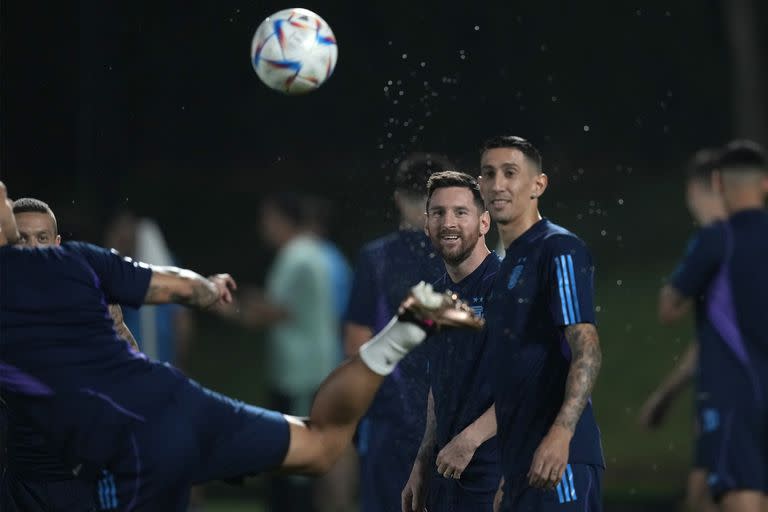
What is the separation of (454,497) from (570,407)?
0.86 metres

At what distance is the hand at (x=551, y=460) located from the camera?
461cm

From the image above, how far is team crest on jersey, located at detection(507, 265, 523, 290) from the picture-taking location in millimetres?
5078

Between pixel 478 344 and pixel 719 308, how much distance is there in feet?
6.42

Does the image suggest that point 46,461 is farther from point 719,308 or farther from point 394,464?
point 719,308

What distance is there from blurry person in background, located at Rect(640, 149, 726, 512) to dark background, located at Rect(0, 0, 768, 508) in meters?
6.69

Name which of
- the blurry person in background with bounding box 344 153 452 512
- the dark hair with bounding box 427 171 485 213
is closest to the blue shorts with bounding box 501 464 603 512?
the dark hair with bounding box 427 171 485 213

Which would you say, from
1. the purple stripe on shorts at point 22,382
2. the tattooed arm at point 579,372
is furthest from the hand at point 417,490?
the purple stripe on shorts at point 22,382

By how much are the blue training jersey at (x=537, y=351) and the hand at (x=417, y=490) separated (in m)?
0.42

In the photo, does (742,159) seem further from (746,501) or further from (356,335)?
(356,335)

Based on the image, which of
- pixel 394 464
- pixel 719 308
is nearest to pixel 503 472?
pixel 394 464

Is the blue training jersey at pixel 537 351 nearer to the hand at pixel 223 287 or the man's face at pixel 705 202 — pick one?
the hand at pixel 223 287

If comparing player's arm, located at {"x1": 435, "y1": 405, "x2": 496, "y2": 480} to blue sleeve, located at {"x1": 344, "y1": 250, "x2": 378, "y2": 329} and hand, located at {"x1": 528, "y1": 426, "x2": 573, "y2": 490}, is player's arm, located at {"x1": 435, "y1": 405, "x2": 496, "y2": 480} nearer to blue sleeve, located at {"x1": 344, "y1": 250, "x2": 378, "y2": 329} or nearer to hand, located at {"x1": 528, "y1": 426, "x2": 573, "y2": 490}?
hand, located at {"x1": 528, "y1": 426, "x2": 573, "y2": 490}

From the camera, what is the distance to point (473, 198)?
18.2 ft

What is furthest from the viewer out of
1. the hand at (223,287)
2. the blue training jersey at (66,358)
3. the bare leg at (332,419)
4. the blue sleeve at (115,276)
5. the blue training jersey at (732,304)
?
the blue training jersey at (732,304)
